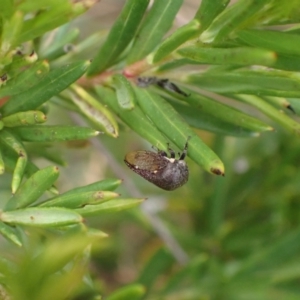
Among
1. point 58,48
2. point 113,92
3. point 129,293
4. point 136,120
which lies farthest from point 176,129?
point 58,48

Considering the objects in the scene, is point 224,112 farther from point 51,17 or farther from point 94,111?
point 51,17

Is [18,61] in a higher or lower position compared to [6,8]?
lower

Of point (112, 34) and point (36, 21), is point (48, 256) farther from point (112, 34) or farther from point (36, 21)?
point (112, 34)

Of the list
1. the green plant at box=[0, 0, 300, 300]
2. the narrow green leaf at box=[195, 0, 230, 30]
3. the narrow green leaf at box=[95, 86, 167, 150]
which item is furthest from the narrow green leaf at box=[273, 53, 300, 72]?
the narrow green leaf at box=[95, 86, 167, 150]

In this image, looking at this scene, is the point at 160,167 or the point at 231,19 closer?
the point at 231,19

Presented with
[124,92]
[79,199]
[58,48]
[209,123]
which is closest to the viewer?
[79,199]

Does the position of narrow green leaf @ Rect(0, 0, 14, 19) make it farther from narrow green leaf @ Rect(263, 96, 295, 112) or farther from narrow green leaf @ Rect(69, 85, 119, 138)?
narrow green leaf @ Rect(263, 96, 295, 112)

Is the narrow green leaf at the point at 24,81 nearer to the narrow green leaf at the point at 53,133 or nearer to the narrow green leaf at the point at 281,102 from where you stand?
the narrow green leaf at the point at 53,133
